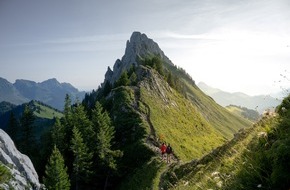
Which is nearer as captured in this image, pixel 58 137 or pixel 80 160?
pixel 80 160

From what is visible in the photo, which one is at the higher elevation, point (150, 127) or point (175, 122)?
point (175, 122)

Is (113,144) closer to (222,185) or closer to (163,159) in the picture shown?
(163,159)

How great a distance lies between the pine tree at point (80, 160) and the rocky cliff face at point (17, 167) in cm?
3261

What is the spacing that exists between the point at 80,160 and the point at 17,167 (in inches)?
1419

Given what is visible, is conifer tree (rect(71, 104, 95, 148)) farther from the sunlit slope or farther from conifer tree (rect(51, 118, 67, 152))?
the sunlit slope

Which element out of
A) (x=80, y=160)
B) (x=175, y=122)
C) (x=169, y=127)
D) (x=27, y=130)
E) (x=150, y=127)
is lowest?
(x=80, y=160)

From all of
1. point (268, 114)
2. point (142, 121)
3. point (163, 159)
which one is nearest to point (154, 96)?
point (142, 121)

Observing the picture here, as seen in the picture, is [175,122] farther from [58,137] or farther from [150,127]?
[58,137]

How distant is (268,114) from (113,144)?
7140cm

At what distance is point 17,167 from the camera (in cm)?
2934

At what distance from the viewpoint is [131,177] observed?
208ft

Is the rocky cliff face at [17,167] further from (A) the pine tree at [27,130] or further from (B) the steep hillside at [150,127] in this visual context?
(A) the pine tree at [27,130]

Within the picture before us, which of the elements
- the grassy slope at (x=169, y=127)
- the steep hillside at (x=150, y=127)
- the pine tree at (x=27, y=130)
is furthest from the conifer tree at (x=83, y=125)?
the pine tree at (x=27, y=130)

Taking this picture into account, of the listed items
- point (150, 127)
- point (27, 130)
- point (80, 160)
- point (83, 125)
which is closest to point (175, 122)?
point (150, 127)
